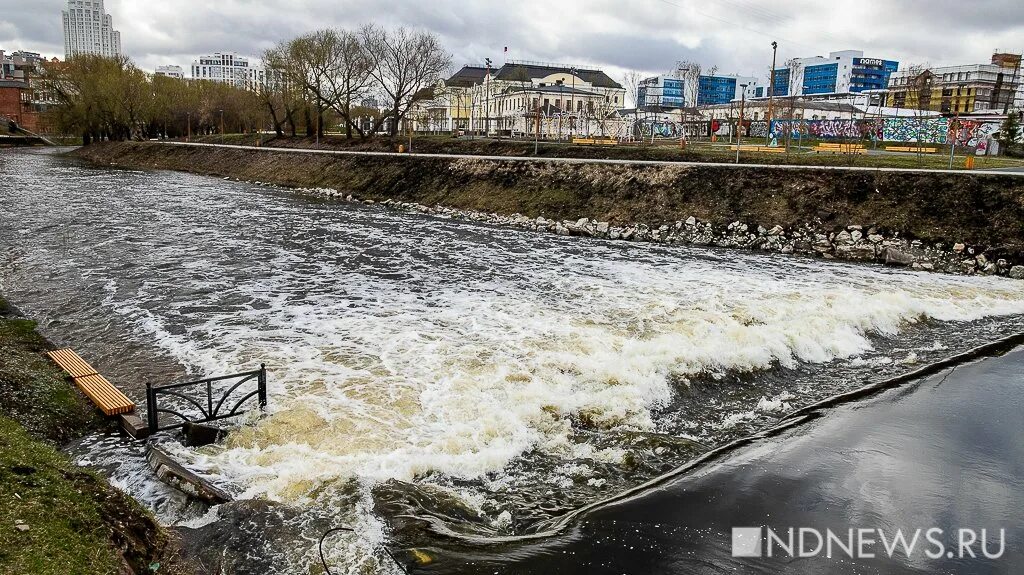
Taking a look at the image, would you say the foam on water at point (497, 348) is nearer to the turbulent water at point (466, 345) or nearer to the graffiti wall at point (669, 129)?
the turbulent water at point (466, 345)

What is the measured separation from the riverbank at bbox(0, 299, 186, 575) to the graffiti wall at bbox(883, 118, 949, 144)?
68784 mm

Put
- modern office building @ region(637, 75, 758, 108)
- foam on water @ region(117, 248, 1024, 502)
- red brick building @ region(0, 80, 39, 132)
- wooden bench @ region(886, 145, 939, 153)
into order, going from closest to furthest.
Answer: foam on water @ region(117, 248, 1024, 502)
wooden bench @ region(886, 145, 939, 153)
red brick building @ region(0, 80, 39, 132)
modern office building @ region(637, 75, 758, 108)

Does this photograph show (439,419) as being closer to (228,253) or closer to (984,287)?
(228,253)

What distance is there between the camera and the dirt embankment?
92.6 feet

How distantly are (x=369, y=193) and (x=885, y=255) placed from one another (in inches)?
1397

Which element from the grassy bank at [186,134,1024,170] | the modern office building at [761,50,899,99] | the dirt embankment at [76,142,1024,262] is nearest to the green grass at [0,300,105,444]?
the dirt embankment at [76,142,1024,262]

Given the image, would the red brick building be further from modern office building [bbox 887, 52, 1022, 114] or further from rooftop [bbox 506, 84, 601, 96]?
modern office building [bbox 887, 52, 1022, 114]

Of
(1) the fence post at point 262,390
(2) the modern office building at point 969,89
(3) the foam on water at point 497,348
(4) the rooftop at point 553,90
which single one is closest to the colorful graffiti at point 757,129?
(4) the rooftop at point 553,90

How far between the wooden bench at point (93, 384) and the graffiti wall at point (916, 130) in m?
67.5

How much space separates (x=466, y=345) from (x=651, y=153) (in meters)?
35.3

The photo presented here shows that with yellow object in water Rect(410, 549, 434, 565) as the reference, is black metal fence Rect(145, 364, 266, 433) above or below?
above

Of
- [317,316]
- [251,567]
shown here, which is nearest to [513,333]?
[317,316]

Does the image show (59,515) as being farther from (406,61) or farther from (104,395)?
(406,61)

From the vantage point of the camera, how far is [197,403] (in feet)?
34.6
